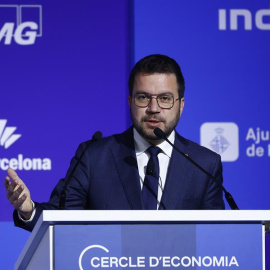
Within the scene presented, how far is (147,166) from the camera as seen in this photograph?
297 cm

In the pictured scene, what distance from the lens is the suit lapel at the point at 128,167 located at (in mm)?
2920

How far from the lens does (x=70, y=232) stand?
2092mm

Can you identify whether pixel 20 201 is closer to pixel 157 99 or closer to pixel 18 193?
pixel 18 193

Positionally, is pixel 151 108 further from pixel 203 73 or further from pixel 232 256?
pixel 203 73

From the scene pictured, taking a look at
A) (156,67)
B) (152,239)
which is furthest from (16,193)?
(156,67)

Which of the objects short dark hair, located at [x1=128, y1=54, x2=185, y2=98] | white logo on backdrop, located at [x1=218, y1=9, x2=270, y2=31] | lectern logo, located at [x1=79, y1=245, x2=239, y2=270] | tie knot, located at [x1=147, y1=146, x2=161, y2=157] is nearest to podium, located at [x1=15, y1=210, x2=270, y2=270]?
lectern logo, located at [x1=79, y1=245, x2=239, y2=270]

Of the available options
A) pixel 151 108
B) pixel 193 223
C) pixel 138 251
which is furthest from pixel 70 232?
pixel 151 108

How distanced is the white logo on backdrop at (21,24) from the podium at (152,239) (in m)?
2.06

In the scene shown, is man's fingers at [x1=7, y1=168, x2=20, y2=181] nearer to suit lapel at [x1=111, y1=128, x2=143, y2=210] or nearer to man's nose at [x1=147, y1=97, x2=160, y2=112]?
suit lapel at [x1=111, y1=128, x2=143, y2=210]

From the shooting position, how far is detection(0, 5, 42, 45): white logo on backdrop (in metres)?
4.06

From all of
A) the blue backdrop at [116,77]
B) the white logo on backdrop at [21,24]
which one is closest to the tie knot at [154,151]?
the blue backdrop at [116,77]

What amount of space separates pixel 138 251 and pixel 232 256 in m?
0.28

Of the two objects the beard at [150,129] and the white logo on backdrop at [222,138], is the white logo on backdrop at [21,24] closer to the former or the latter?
the white logo on backdrop at [222,138]

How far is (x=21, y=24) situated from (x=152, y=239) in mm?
2237
